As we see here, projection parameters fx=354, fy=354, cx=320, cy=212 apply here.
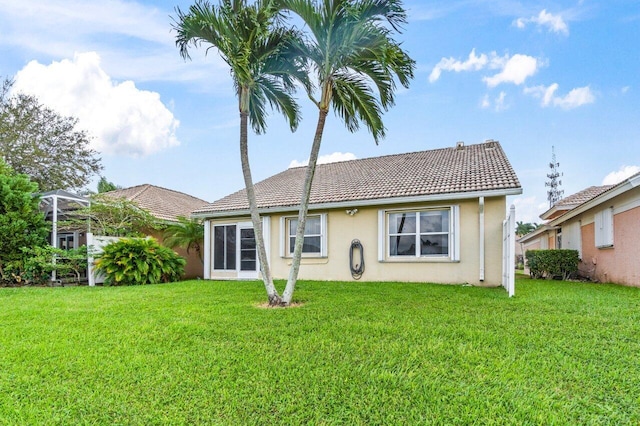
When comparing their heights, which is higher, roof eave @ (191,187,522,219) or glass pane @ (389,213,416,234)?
roof eave @ (191,187,522,219)

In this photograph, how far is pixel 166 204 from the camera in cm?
1864

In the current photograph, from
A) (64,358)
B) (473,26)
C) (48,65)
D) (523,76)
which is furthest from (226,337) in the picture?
(48,65)

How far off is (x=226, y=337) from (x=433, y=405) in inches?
119

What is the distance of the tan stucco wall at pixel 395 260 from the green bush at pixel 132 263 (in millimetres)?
3303

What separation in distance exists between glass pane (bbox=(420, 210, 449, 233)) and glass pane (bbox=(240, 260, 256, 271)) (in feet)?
20.9

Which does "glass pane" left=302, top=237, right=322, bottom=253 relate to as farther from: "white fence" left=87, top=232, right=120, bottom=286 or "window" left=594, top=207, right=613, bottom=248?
"window" left=594, top=207, right=613, bottom=248

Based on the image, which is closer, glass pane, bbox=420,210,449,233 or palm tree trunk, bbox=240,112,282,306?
palm tree trunk, bbox=240,112,282,306

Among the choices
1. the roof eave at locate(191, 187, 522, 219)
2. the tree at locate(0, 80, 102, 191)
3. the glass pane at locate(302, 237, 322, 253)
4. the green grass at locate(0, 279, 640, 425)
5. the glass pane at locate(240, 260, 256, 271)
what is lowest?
the green grass at locate(0, 279, 640, 425)

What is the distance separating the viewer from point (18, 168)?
21578 mm

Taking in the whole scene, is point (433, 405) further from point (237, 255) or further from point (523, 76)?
point (523, 76)

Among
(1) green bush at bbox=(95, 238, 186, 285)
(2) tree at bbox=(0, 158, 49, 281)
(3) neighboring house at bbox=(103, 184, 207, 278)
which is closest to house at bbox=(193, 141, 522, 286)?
(1) green bush at bbox=(95, 238, 186, 285)

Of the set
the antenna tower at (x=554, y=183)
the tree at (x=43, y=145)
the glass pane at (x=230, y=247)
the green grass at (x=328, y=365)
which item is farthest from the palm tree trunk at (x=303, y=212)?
the antenna tower at (x=554, y=183)

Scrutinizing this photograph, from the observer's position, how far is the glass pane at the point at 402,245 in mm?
11070

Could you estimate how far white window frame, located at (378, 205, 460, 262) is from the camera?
10312mm
